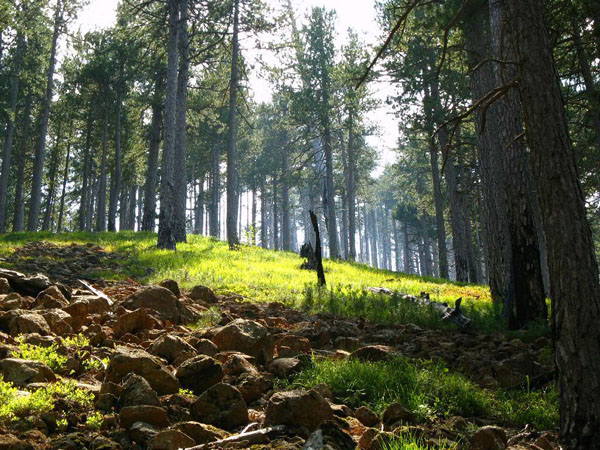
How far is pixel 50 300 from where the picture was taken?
14.5 feet

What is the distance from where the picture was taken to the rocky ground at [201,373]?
7.55 ft

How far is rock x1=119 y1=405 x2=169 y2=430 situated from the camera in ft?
7.73

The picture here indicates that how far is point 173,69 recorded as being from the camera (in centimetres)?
1368

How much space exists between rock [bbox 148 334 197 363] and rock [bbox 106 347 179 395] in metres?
0.57

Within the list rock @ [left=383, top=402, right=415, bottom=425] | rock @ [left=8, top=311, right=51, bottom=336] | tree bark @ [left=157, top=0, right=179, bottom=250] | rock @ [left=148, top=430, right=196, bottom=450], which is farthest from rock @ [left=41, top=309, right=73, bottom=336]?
tree bark @ [left=157, top=0, right=179, bottom=250]

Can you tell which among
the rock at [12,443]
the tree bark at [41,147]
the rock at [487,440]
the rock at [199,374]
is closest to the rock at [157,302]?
the rock at [199,374]

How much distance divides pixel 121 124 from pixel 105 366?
24.2m

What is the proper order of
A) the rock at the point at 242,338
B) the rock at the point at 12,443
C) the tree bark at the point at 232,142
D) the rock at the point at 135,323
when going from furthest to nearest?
the tree bark at the point at 232,142 < the rock at the point at 135,323 < the rock at the point at 242,338 < the rock at the point at 12,443

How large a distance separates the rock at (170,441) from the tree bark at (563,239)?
2059 millimetres

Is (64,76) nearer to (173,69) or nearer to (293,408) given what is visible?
(173,69)

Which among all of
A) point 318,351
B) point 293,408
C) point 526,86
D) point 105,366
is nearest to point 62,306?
point 105,366

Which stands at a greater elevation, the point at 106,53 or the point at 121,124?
the point at 106,53

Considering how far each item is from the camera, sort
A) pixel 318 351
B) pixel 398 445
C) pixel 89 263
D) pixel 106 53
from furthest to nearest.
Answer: pixel 106 53, pixel 89 263, pixel 318 351, pixel 398 445

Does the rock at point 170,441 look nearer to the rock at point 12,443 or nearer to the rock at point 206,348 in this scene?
the rock at point 12,443
